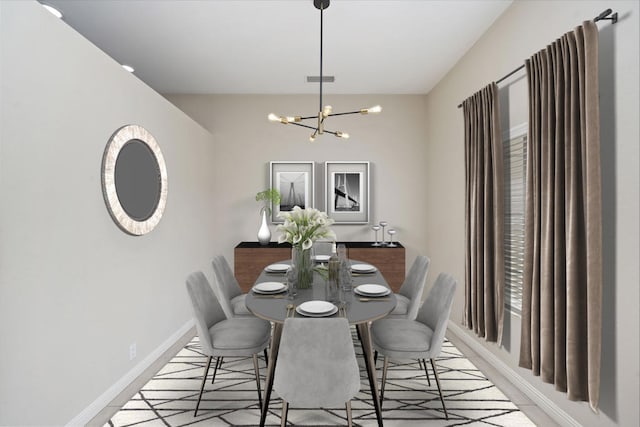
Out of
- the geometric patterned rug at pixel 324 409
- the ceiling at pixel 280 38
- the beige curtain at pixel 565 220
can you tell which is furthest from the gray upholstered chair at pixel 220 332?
the ceiling at pixel 280 38

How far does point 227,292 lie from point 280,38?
2330 millimetres

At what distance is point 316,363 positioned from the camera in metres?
1.74

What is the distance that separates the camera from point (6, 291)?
1724mm

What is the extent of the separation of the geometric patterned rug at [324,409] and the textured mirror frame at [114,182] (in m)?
1.21

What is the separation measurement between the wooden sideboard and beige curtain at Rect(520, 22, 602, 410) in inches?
92.2

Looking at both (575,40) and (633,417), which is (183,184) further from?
(633,417)

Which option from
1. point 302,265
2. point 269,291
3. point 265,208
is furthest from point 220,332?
point 265,208

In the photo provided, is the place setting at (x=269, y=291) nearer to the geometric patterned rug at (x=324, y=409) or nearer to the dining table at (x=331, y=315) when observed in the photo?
the dining table at (x=331, y=315)

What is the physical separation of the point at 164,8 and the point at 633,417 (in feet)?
12.6

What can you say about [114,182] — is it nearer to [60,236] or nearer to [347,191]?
[60,236]

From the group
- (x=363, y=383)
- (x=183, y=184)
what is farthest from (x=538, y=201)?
(x=183, y=184)

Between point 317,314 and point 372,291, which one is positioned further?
point 372,291

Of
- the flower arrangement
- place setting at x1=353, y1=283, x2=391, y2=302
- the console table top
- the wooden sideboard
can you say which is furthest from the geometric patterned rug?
the console table top

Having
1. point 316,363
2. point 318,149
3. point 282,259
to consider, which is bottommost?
point 316,363
